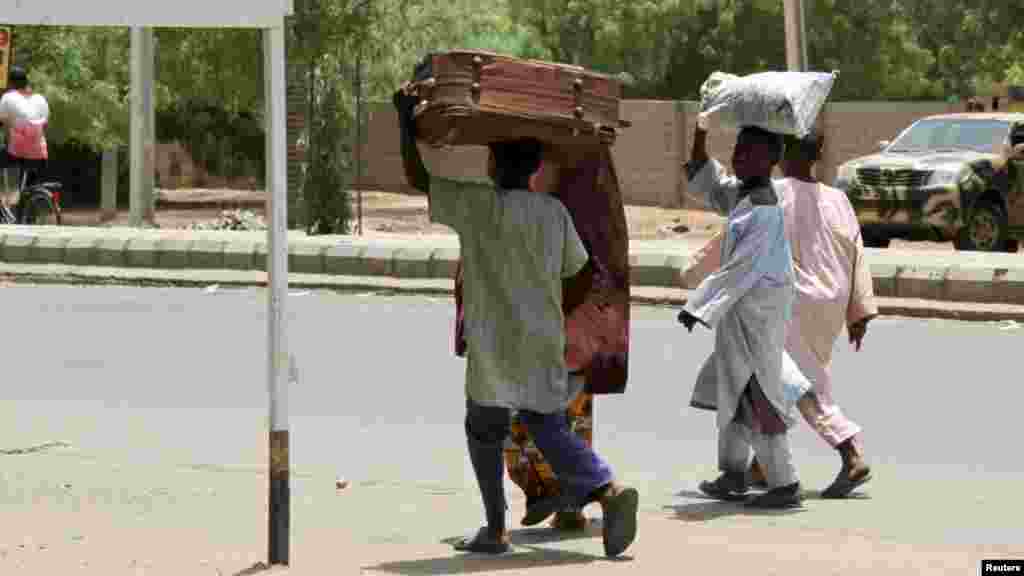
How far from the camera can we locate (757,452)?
31.9ft

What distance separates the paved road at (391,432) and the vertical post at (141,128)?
31.9 feet

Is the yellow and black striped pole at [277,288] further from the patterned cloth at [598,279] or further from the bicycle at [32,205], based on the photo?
the bicycle at [32,205]

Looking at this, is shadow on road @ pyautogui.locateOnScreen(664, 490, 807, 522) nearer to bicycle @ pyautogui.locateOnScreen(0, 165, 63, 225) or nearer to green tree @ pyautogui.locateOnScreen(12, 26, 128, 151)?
bicycle @ pyautogui.locateOnScreen(0, 165, 63, 225)

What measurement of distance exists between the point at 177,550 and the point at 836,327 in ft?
9.68

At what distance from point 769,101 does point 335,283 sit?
11586 mm

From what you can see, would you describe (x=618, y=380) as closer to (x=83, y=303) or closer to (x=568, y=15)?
(x=83, y=303)

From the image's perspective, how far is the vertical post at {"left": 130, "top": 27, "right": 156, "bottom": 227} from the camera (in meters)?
28.6

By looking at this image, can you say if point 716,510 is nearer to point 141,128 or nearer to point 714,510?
point 714,510

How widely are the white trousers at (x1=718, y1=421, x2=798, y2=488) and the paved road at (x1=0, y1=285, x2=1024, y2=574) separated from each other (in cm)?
19

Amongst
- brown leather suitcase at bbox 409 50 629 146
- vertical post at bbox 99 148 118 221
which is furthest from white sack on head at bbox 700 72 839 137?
vertical post at bbox 99 148 118 221

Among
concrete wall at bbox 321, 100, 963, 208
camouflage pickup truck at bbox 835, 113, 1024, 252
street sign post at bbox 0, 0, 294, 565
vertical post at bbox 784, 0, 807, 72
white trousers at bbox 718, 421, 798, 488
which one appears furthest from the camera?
concrete wall at bbox 321, 100, 963, 208

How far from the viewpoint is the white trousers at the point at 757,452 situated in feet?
31.8

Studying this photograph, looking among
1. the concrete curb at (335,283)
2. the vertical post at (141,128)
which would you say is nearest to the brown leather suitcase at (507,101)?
the concrete curb at (335,283)

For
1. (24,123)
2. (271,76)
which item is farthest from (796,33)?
(271,76)
